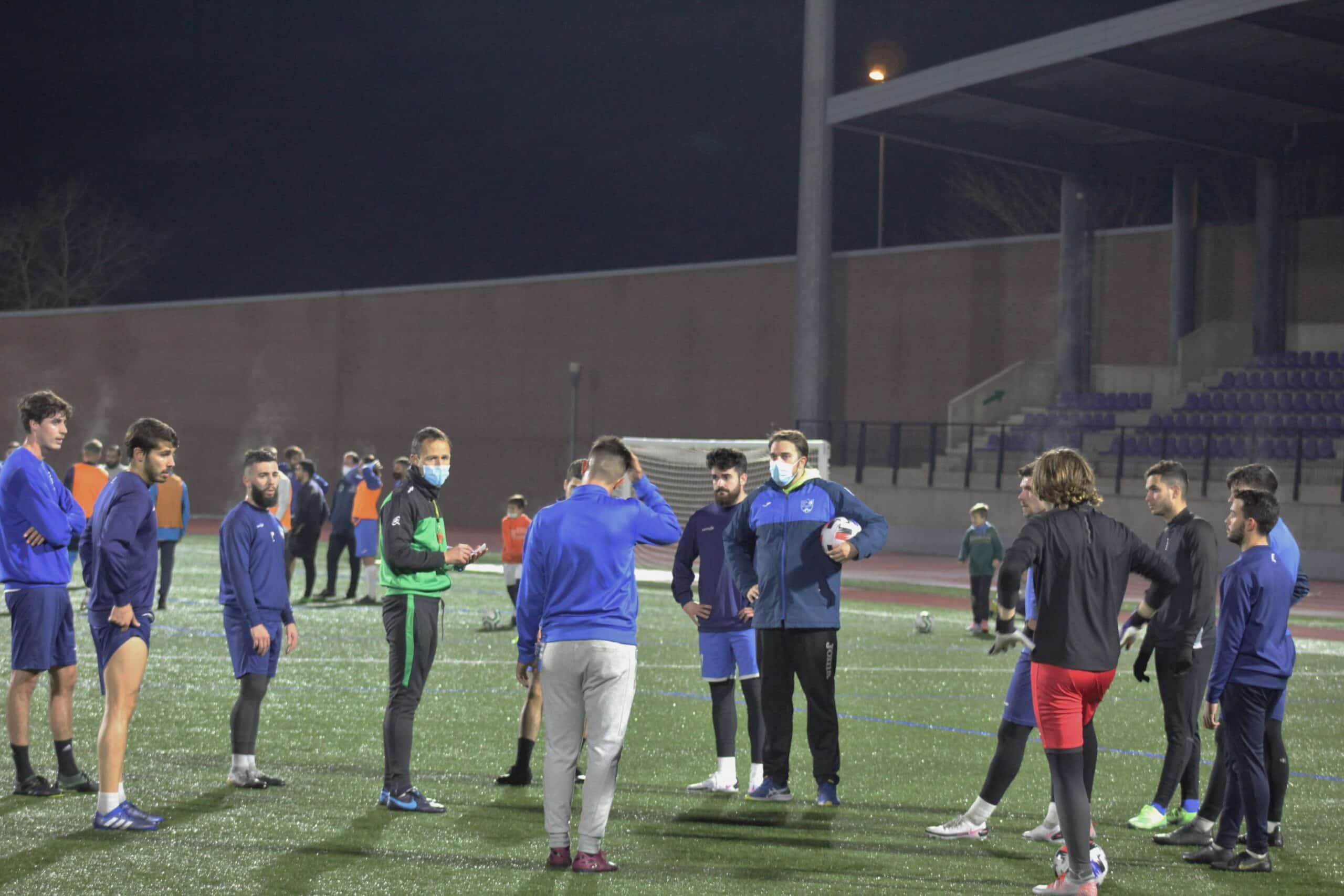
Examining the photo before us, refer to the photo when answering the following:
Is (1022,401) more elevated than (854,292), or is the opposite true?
(854,292)

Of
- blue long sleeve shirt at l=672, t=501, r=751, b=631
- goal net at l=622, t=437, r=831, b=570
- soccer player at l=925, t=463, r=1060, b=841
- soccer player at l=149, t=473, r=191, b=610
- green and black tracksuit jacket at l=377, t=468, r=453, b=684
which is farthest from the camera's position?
goal net at l=622, t=437, r=831, b=570

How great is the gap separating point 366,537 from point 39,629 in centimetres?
1179

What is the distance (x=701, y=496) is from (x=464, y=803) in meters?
19.8

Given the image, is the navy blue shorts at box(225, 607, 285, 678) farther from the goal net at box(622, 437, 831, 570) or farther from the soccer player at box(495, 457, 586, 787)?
the goal net at box(622, 437, 831, 570)

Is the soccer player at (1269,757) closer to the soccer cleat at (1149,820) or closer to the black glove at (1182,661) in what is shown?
the soccer cleat at (1149,820)

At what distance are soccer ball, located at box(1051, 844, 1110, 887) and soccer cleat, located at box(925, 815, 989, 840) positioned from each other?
1001 mm

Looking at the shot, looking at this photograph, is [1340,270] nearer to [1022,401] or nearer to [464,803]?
[1022,401]

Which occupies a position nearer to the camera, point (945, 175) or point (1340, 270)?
point (1340, 270)

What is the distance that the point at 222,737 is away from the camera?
32.3ft

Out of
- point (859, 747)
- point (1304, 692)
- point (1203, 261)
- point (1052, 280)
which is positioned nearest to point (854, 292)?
point (1052, 280)

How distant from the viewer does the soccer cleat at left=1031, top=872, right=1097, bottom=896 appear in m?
6.14

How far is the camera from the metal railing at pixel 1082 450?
2869cm

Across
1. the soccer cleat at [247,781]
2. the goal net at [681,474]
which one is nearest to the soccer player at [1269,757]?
the soccer cleat at [247,781]

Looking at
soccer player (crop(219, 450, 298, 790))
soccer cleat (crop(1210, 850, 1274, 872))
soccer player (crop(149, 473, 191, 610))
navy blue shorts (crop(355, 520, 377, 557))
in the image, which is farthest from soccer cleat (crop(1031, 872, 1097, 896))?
soccer player (crop(149, 473, 191, 610))
